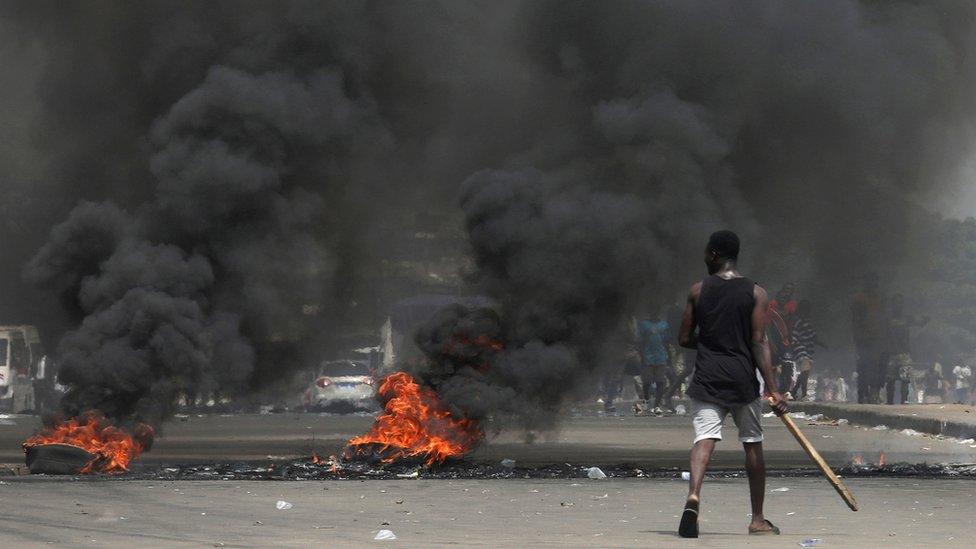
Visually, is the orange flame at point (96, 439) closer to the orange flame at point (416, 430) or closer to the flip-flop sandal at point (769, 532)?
the orange flame at point (416, 430)

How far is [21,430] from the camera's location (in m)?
24.8

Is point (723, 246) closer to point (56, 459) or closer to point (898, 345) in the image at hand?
point (56, 459)

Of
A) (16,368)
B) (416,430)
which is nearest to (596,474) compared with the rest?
(416,430)

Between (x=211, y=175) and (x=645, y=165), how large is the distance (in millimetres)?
3821

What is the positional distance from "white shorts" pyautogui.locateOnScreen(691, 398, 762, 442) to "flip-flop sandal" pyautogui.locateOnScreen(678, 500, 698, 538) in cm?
51

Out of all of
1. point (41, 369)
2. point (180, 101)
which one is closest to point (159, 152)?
point (180, 101)

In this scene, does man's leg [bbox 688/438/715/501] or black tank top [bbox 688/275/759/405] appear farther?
black tank top [bbox 688/275/759/405]

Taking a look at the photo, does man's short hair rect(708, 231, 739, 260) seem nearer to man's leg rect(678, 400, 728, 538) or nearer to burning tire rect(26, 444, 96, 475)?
man's leg rect(678, 400, 728, 538)

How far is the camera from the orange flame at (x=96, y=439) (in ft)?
47.4

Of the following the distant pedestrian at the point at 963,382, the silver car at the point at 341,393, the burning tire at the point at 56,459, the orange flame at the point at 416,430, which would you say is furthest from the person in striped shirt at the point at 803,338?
the distant pedestrian at the point at 963,382

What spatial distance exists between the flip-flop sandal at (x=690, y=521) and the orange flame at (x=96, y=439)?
6562 mm

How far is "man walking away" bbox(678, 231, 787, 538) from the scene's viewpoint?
31.3 feet

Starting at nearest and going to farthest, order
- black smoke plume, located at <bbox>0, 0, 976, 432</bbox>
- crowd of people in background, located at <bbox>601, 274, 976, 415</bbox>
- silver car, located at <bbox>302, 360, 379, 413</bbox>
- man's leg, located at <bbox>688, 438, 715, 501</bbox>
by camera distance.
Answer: man's leg, located at <bbox>688, 438, 715, 501</bbox>
black smoke plume, located at <bbox>0, 0, 976, 432</bbox>
crowd of people in background, located at <bbox>601, 274, 976, 415</bbox>
silver car, located at <bbox>302, 360, 379, 413</bbox>

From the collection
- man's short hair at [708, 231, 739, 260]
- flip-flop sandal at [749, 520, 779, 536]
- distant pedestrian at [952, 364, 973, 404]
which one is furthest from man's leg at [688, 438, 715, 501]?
distant pedestrian at [952, 364, 973, 404]
